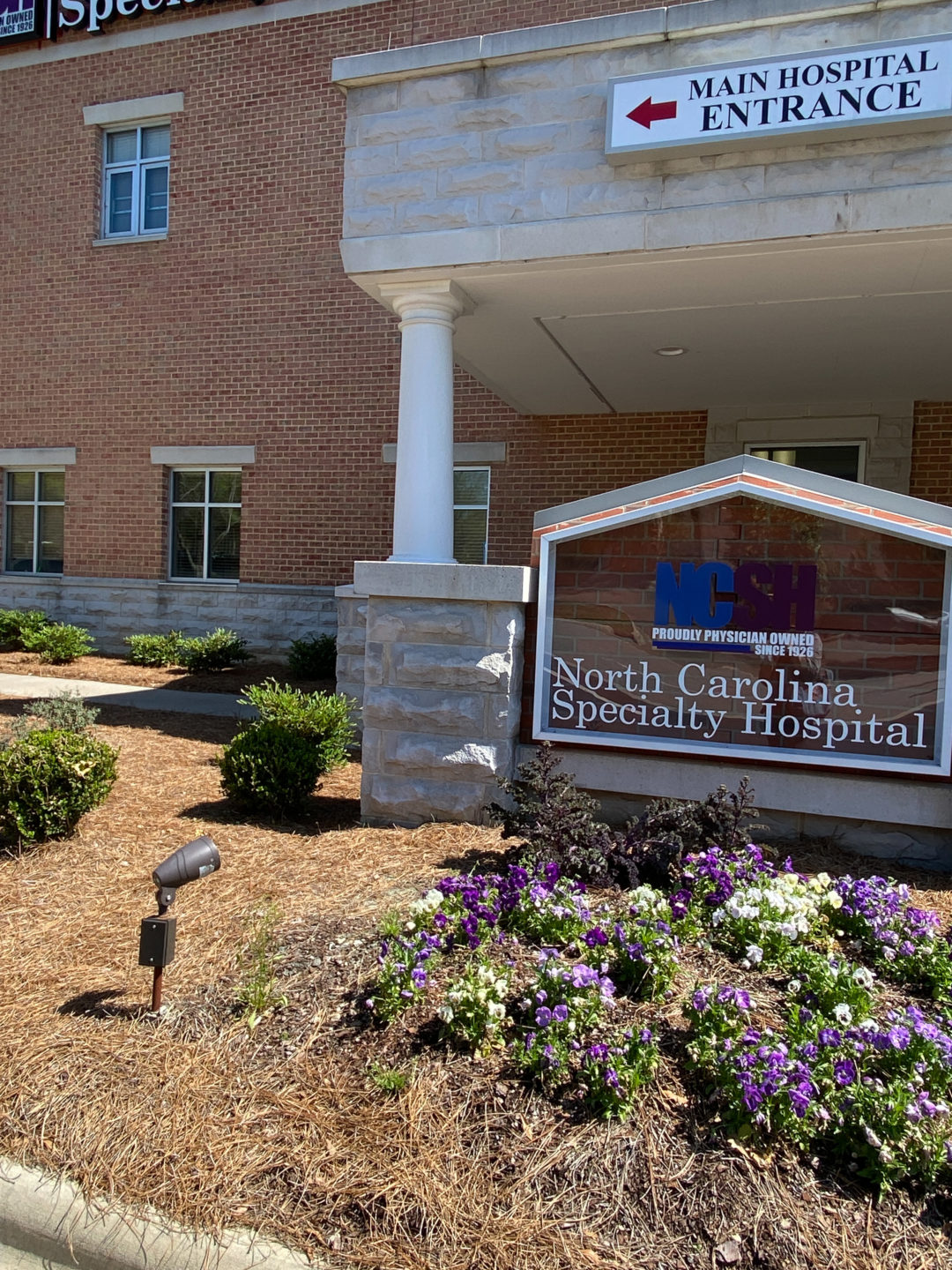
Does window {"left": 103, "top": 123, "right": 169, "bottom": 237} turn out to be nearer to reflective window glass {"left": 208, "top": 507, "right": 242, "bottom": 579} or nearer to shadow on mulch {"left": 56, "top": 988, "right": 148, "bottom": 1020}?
reflective window glass {"left": 208, "top": 507, "right": 242, "bottom": 579}

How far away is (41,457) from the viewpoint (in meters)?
14.8

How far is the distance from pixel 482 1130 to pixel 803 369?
8.06m

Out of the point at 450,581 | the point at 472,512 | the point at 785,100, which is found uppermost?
the point at 785,100

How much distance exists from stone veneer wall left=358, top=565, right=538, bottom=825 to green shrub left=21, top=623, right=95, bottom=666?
8560 mm

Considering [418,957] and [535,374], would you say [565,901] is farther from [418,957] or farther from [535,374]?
[535,374]

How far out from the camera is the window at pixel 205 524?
1407 cm

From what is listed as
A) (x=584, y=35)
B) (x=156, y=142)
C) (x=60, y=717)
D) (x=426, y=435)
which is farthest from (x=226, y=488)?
(x=584, y=35)

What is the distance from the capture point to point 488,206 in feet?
21.3

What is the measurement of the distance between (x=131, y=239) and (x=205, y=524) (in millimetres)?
4274

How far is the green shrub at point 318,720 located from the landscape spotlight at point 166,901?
7.62 feet

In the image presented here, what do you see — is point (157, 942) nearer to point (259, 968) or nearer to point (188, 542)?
point (259, 968)

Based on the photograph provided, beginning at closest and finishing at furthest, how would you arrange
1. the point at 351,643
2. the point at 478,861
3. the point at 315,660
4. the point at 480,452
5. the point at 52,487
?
the point at 478,861 → the point at 351,643 → the point at 315,660 → the point at 480,452 → the point at 52,487

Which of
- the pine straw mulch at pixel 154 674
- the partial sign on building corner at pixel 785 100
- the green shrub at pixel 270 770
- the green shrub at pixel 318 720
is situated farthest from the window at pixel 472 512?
the green shrub at pixel 270 770

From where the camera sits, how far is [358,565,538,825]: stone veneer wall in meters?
5.58
